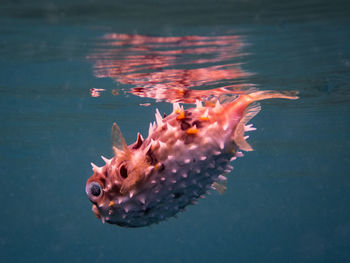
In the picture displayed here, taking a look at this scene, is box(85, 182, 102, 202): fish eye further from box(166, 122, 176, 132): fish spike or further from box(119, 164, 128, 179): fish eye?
box(166, 122, 176, 132): fish spike

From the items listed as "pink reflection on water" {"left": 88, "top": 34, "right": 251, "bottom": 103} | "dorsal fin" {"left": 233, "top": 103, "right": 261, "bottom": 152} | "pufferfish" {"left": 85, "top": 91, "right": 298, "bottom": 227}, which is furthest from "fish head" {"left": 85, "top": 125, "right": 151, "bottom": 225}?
"pink reflection on water" {"left": 88, "top": 34, "right": 251, "bottom": 103}

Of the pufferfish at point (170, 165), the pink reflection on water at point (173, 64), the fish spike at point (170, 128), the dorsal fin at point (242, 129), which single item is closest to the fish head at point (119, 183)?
the pufferfish at point (170, 165)

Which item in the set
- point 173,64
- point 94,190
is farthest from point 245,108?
point 173,64

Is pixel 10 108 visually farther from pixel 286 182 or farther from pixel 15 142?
pixel 286 182

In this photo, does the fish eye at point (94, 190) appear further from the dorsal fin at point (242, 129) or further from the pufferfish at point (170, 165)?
the dorsal fin at point (242, 129)

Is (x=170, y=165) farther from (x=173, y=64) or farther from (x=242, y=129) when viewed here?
(x=173, y=64)

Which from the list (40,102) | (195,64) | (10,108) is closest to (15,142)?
(10,108)

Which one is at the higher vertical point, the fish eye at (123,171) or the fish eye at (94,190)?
the fish eye at (123,171)
